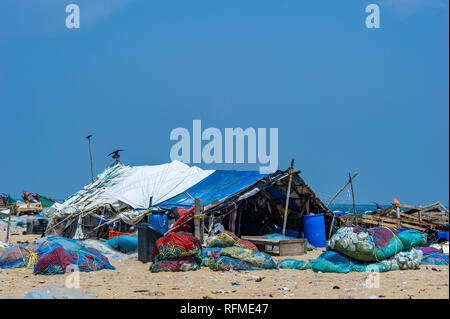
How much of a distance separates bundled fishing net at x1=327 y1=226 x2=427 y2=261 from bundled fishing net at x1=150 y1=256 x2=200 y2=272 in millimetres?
3550

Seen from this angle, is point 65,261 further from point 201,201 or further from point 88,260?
point 201,201

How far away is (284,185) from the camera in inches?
681

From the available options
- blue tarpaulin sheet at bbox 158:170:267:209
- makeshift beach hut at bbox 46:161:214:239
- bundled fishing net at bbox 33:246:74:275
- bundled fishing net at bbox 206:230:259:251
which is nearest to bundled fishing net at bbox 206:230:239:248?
bundled fishing net at bbox 206:230:259:251

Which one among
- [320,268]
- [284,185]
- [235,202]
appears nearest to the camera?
[320,268]

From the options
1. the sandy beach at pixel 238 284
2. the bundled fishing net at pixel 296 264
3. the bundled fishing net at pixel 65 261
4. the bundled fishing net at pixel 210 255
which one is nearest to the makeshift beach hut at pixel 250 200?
the bundled fishing net at pixel 210 255

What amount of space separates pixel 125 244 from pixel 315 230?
6.91 metres

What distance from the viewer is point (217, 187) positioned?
18.2 m

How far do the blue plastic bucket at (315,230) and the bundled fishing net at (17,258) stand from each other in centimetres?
945

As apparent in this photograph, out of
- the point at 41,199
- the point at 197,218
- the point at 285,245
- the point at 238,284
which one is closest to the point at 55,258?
the point at 197,218

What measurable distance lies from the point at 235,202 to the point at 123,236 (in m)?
3.95

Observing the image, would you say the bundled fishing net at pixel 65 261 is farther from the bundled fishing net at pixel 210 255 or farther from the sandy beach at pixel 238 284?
the bundled fishing net at pixel 210 255
